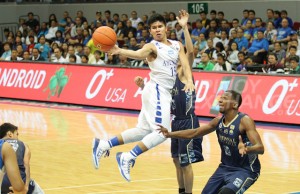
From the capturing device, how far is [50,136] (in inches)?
707

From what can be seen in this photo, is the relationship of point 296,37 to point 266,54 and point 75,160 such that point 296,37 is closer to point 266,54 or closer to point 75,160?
point 266,54

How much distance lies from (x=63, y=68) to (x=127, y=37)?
11.2 feet

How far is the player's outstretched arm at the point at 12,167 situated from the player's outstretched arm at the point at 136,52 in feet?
8.56

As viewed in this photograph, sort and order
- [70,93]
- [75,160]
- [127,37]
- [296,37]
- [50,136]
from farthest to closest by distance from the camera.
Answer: [127,37] < [70,93] < [296,37] < [50,136] < [75,160]

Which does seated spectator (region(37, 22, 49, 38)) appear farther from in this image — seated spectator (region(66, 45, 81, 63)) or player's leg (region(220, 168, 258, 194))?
player's leg (region(220, 168, 258, 194))

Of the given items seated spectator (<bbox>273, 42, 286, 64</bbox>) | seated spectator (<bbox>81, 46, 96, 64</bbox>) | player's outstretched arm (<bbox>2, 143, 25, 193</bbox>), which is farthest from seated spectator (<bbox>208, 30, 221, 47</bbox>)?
player's outstretched arm (<bbox>2, 143, 25, 193</bbox>)

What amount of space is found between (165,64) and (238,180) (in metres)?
2.14

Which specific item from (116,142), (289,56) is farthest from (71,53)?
(116,142)

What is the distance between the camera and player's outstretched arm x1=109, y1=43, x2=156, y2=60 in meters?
10.7

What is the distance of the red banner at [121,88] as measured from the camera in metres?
19.2

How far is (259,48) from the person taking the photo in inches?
890

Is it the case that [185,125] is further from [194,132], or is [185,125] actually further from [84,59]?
[84,59]

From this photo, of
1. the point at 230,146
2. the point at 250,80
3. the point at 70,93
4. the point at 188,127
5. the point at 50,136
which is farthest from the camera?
the point at 70,93

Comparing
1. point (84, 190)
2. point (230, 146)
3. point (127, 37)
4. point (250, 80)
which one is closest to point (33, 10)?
point (127, 37)
